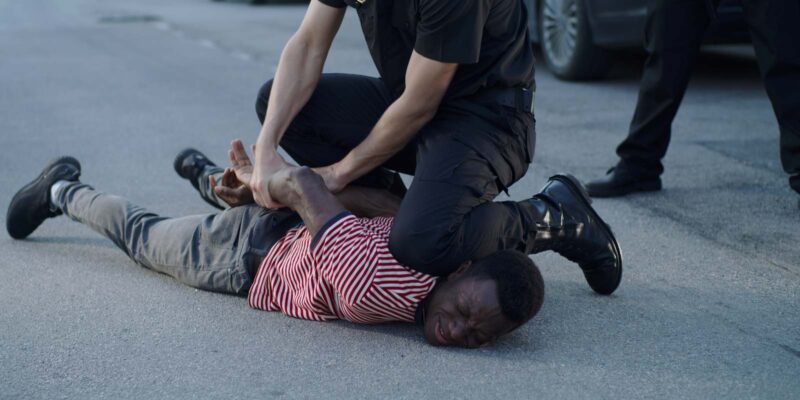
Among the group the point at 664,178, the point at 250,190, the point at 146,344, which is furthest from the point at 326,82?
the point at 664,178

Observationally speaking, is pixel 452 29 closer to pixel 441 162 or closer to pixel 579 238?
pixel 441 162

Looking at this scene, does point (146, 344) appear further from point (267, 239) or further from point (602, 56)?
point (602, 56)

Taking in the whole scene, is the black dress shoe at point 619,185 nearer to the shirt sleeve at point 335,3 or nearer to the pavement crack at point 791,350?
the shirt sleeve at point 335,3

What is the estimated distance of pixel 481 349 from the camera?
3.46 metres

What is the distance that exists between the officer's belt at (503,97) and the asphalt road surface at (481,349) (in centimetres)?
72

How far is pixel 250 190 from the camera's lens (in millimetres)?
4066

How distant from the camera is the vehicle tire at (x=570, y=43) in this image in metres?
8.49

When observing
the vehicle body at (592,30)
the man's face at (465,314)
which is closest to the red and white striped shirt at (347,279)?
the man's face at (465,314)

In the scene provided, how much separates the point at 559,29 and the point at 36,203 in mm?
5317

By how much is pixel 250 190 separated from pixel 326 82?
1.86 ft

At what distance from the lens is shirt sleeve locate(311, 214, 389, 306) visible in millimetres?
3465

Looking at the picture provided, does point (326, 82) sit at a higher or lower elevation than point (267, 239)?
higher

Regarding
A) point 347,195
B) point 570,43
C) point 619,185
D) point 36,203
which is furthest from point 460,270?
point 570,43

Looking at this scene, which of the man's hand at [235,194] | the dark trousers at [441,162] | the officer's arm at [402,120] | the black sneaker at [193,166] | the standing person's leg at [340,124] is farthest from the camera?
the black sneaker at [193,166]
